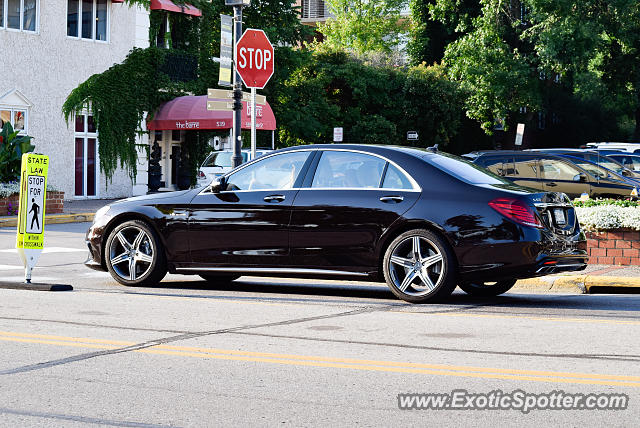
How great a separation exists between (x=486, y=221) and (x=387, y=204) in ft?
3.30

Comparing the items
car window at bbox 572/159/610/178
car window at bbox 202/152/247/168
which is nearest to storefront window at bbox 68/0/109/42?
car window at bbox 202/152/247/168

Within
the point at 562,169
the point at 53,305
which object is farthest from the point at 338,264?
the point at 562,169

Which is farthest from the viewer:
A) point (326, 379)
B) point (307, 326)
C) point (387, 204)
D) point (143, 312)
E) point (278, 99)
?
point (278, 99)

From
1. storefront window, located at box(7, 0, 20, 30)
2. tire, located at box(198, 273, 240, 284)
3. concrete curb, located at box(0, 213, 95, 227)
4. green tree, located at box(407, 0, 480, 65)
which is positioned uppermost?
green tree, located at box(407, 0, 480, 65)

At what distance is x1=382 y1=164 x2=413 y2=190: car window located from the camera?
1047cm

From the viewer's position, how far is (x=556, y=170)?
21.4 meters

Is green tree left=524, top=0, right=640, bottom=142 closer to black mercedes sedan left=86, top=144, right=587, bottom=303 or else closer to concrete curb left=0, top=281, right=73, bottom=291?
black mercedes sedan left=86, top=144, right=587, bottom=303

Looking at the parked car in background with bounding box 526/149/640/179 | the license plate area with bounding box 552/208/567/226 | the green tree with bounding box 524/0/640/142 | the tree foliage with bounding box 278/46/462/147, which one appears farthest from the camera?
the tree foliage with bounding box 278/46/462/147

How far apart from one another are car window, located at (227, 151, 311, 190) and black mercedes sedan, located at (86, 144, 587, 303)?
0.01 m

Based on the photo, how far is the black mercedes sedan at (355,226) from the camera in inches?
393

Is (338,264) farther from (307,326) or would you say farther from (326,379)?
(326,379)

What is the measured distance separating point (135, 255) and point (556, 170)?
11.9 meters

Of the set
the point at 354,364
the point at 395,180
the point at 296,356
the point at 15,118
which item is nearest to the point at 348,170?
the point at 395,180

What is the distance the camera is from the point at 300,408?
5656 millimetres
